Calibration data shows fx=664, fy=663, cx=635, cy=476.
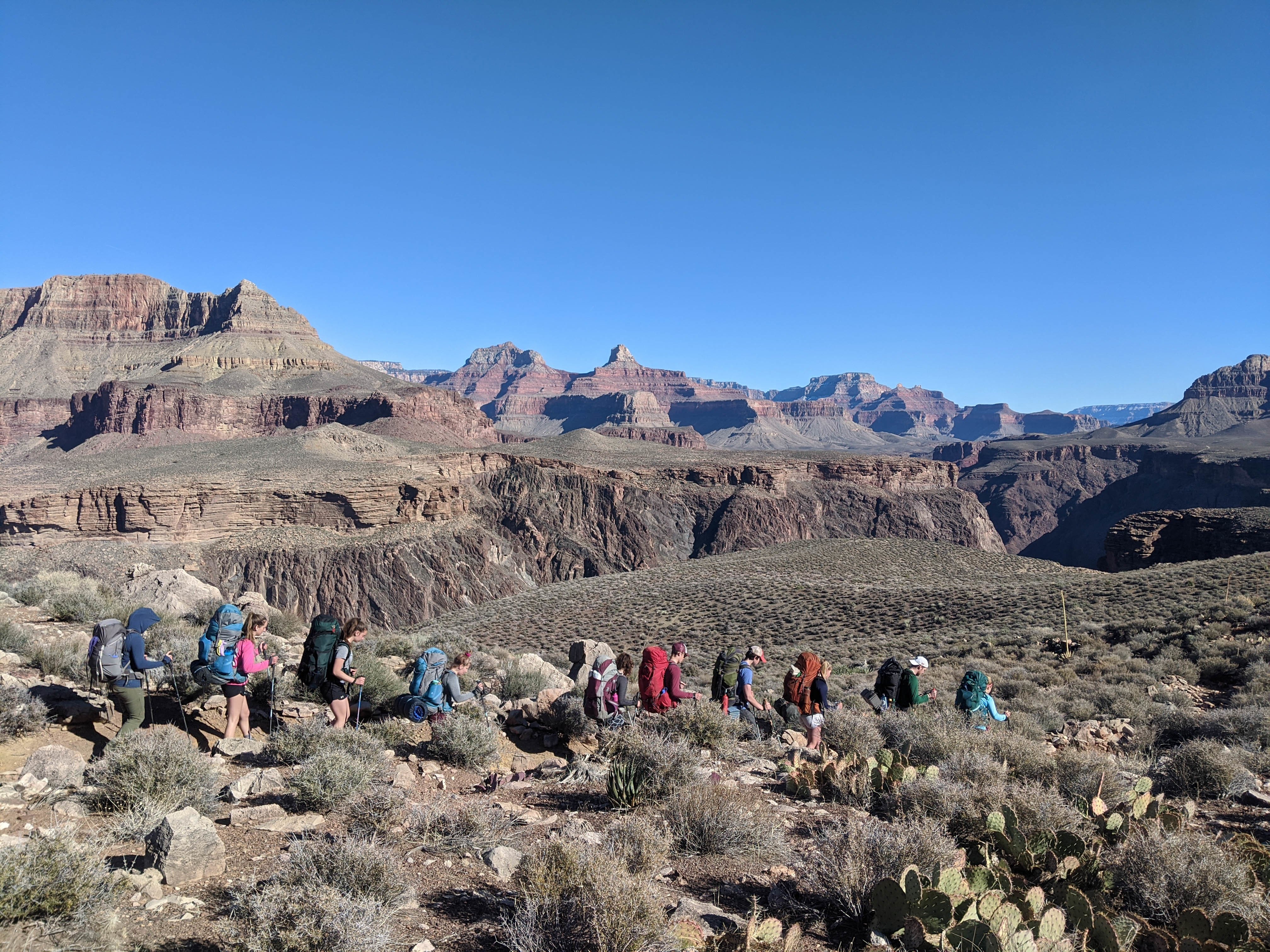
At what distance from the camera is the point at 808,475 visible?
84.4 meters

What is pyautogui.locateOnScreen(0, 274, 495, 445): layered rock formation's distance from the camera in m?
90.6

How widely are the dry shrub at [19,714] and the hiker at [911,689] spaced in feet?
33.1

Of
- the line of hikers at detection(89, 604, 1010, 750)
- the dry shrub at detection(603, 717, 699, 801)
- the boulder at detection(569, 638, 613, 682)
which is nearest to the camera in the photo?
the dry shrub at detection(603, 717, 699, 801)

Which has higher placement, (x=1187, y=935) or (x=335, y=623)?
(x=335, y=623)

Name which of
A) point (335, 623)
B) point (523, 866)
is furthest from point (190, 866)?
point (335, 623)

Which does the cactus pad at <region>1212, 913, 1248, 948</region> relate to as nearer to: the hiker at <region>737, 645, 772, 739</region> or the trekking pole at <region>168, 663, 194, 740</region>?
the hiker at <region>737, 645, 772, 739</region>

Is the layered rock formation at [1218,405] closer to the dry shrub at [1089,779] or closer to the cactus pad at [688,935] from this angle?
the dry shrub at [1089,779]

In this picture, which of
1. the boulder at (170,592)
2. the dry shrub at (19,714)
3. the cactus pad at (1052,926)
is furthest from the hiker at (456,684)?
the boulder at (170,592)

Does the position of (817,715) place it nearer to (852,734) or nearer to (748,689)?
(852,734)

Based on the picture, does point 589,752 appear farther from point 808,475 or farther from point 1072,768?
point 808,475

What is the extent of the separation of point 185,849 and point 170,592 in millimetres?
15233

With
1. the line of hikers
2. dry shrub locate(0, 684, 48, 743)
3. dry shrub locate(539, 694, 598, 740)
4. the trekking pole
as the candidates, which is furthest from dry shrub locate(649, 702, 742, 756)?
dry shrub locate(0, 684, 48, 743)

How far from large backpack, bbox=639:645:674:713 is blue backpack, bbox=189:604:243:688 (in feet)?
15.6

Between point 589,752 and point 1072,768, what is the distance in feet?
16.7
